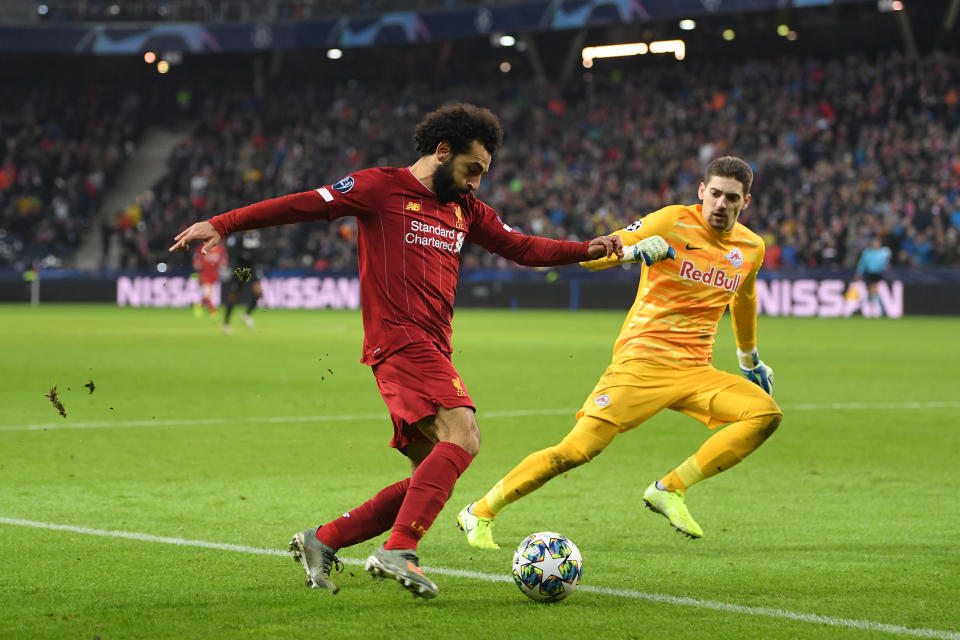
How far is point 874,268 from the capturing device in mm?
28844

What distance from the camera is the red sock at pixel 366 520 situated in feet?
17.3

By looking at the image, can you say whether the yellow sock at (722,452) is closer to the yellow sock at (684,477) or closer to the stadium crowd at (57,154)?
the yellow sock at (684,477)

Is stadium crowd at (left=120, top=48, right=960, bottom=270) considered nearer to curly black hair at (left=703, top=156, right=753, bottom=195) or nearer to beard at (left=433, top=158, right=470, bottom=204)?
curly black hair at (left=703, top=156, right=753, bottom=195)

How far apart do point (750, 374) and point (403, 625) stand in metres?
3.23

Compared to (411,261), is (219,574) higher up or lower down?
lower down

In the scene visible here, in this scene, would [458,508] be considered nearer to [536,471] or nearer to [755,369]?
[536,471]

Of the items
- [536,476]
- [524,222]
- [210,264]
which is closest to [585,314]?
[524,222]

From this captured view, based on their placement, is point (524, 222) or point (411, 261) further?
point (524, 222)

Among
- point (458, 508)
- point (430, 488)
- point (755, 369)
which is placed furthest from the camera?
point (458, 508)

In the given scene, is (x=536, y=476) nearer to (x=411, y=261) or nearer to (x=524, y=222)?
(x=411, y=261)

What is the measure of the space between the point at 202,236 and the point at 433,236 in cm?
96

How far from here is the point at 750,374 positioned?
7.31 metres

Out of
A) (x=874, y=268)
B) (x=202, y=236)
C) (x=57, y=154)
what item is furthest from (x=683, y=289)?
(x=57, y=154)

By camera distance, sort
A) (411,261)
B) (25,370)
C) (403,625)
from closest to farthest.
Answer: (403,625), (411,261), (25,370)
